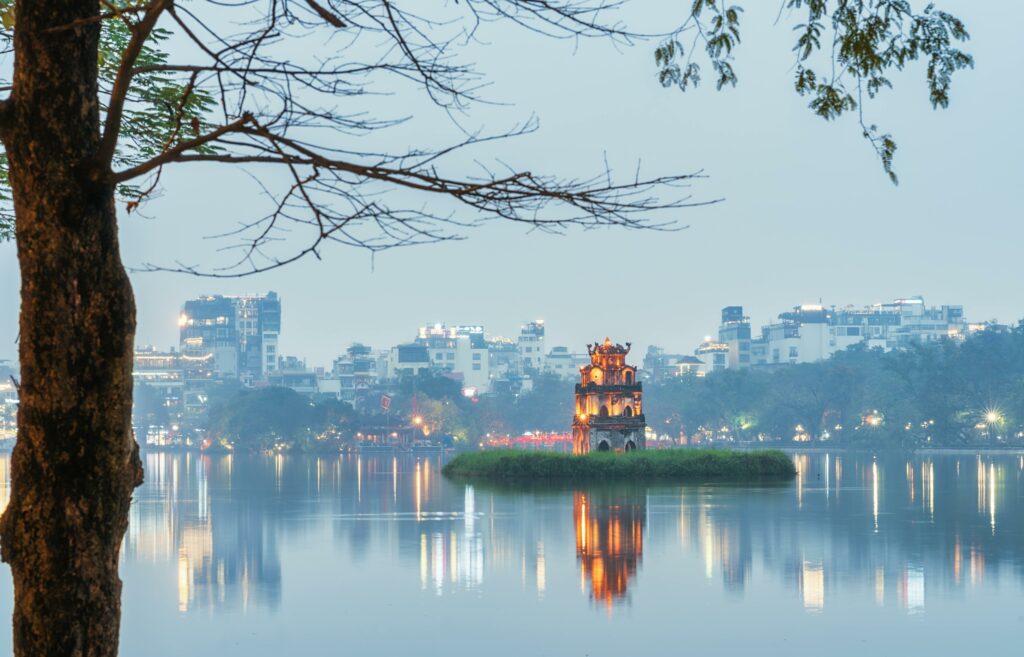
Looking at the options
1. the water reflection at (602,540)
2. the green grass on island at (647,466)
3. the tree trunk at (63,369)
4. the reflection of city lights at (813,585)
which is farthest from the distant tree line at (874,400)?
the tree trunk at (63,369)

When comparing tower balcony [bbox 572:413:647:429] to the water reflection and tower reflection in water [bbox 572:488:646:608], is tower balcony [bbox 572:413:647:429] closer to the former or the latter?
the water reflection

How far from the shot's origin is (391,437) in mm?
179500

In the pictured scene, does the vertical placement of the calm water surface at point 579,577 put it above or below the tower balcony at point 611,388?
below

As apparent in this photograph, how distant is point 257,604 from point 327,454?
Answer: 485 ft

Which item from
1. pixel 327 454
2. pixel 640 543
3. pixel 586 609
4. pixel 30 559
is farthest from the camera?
pixel 327 454

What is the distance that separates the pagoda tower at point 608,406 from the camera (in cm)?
6838

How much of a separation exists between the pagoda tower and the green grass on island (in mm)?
3076

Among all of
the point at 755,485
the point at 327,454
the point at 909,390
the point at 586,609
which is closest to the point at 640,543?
the point at 586,609

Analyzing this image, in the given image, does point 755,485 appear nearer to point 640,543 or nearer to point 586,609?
point 640,543

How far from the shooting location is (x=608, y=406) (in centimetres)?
6869

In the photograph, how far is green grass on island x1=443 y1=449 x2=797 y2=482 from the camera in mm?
62750

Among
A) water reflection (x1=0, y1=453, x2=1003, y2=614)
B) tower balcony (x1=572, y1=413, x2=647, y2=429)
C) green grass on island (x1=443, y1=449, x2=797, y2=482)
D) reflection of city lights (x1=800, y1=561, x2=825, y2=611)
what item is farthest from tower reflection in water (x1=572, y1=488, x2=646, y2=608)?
tower balcony (x1=572, y1=413, x2=647, y2=429)

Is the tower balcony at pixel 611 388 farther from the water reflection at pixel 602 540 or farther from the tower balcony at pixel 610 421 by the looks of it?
the water reflection at pixel 602 540

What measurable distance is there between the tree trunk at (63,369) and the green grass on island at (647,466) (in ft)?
183
